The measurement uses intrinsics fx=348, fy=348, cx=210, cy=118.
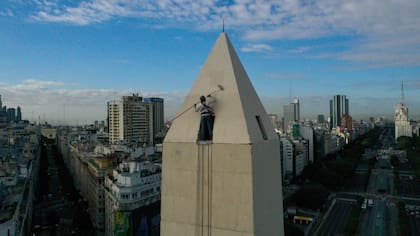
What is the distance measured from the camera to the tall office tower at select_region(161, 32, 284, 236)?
10.6ft

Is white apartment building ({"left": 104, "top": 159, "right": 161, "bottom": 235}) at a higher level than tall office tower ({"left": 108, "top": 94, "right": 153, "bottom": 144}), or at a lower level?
lower

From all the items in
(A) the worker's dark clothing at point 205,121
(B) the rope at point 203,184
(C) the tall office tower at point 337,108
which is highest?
(C) the tall office tower at point 337,108

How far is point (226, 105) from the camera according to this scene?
3.43m

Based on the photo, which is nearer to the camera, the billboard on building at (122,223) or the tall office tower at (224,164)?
the tall office tower at (224,164)

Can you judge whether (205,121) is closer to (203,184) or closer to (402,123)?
(203,184)

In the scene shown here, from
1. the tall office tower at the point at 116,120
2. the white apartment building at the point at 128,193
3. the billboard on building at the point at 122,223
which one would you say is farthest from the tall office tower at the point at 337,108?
the billboard on building at the point at 122,223

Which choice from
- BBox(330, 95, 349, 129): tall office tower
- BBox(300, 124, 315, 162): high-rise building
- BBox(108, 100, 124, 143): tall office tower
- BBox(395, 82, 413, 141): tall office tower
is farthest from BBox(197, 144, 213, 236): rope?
BBox(330, 95, 349, 129): tall office tower

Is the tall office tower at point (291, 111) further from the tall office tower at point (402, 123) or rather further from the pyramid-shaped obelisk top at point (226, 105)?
the pyramid-shaped obelisk top at point (226, 105)

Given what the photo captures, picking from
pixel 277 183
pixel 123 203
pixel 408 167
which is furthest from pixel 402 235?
pixel 408 167

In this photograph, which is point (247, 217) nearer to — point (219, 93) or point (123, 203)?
point (219, 93)

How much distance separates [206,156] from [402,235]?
22.9 meters

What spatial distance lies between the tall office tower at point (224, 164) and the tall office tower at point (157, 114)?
51245 millimetres

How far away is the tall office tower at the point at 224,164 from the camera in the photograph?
3223 mm

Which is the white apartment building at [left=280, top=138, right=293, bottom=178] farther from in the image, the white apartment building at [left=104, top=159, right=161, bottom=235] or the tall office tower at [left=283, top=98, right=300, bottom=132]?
the tall office tower at [left=283, top=98, right=300, bottom=132]
